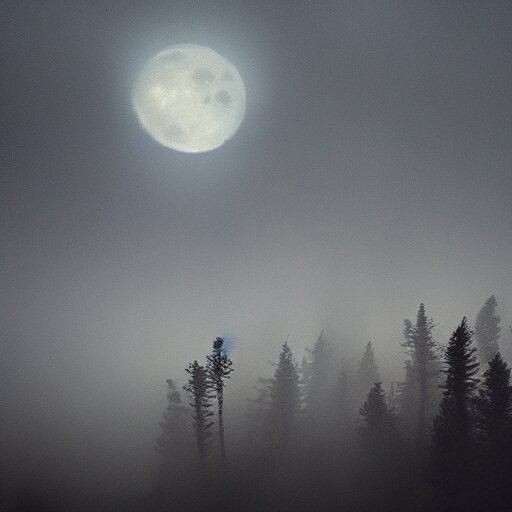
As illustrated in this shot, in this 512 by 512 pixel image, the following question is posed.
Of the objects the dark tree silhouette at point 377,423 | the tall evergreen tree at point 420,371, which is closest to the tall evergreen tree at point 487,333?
the tall evergreen tree at point 420,371

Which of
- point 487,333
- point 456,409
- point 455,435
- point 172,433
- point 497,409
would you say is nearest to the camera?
point 497,409

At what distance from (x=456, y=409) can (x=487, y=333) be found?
3147 cm

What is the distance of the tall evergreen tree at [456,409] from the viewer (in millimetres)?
24094

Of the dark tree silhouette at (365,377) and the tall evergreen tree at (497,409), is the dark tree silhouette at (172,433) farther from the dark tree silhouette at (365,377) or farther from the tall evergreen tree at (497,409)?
the tall evergreen tree at (497,409)

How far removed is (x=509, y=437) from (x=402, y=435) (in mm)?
20250

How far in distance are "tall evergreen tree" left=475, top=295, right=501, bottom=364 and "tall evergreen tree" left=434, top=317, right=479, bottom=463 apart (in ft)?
97.2

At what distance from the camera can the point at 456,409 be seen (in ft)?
82.9

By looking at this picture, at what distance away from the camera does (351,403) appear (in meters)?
52.0

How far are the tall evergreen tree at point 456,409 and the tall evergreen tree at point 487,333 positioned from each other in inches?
1167

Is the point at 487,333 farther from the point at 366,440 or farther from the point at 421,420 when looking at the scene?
the point at 366,440

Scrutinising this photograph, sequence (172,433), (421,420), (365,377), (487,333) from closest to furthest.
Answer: (421,420)
(172,433)
(487,333)
(365,377)

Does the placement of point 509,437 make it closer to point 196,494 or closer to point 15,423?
point 196,494

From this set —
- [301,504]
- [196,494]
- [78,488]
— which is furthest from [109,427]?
[301,504]

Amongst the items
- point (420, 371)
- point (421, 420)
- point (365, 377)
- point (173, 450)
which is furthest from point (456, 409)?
point (173, 450)
